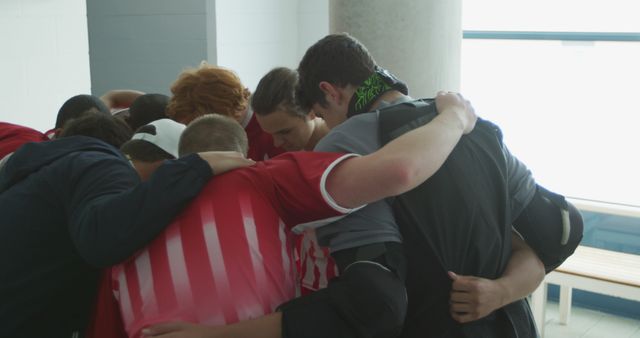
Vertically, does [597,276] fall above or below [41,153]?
below

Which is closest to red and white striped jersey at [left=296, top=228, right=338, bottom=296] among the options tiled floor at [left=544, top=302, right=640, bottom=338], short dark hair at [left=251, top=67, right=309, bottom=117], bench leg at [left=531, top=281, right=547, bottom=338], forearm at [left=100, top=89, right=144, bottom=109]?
short dark hair at [left=251, top=67, right=309, bottom=117]

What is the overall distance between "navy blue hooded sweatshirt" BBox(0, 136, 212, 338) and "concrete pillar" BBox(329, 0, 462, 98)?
68.1 inches

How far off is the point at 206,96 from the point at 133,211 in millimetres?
1098

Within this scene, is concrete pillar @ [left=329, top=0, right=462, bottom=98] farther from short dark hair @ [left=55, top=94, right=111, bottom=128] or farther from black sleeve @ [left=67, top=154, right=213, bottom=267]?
black sleeve @ [left=67, top=154, right=213, bottom=267]

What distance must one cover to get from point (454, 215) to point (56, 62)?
3.13 metres

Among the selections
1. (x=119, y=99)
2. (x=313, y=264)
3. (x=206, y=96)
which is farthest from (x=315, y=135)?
(x=119, y=99)

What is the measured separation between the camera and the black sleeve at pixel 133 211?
4.37 ft

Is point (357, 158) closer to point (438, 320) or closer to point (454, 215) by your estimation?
point (454, 215)

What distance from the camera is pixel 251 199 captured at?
4.51 ft

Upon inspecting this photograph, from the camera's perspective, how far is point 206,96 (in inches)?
94.0

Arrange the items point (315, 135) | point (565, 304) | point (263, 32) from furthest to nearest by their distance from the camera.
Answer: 1. point (263, 32)
2. point (565, 304)
3. point (315, 135)

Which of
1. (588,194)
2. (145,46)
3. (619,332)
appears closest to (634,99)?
(588,194)

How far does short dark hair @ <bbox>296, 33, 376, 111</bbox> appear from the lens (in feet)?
5.50

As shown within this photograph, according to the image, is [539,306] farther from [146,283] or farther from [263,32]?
[146,283]
